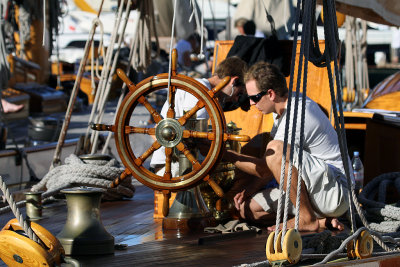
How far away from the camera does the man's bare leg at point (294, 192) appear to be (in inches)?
144

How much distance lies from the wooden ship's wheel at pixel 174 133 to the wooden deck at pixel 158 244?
207mm

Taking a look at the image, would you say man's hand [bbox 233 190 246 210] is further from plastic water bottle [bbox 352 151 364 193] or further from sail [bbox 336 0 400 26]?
sail [bbox 336 0 400 26]

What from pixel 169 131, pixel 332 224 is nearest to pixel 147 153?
pixel 169 131

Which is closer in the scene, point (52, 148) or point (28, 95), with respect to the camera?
point (52, 148)

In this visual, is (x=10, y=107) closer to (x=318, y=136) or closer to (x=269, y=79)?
(x=269, y=79)

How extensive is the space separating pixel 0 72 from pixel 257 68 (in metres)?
3.03

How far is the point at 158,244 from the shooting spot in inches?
138

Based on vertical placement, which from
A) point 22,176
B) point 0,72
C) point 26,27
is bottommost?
point 22,176

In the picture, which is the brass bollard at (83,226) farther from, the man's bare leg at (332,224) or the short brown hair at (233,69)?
the short brown hair at (233,69)

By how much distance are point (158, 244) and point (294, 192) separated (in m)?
0.69

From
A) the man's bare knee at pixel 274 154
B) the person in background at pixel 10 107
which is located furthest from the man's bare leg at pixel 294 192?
the person in background at pixel 10 107

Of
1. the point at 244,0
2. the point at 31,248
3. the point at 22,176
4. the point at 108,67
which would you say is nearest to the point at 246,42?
the point at 108,67

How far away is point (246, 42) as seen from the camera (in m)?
5.57

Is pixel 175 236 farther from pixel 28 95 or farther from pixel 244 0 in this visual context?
pixel 28 95
